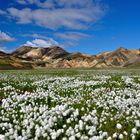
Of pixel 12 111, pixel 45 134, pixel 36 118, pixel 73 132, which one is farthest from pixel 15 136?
pixel 12 111

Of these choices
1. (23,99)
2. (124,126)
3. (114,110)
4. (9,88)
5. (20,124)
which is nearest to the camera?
(124,126)

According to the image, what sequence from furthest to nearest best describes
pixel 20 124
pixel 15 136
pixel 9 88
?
1. pixel 9 88
2. pixel 20 124
3. pixel 15 136

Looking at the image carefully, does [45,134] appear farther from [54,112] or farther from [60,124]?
[54,112]

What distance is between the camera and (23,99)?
1459cm

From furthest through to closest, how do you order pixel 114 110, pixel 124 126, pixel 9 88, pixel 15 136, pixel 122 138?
pixel 9 88, pixel 114 110, pixel 124 126, pixel 15 136, pixel 122 138

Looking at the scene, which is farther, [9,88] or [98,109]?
[9,88]

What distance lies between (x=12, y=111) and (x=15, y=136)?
160 inches

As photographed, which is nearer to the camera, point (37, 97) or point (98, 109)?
point (98, 109)

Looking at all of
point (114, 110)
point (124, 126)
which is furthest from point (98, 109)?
point (124, 126)

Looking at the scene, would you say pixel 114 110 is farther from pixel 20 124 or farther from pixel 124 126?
pixel 20 124

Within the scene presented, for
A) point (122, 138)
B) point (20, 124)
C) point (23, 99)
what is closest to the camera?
point (122, 138)

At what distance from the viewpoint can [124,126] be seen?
9.40 meters

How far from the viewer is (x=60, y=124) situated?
9.86 m

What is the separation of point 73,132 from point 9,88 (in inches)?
501
